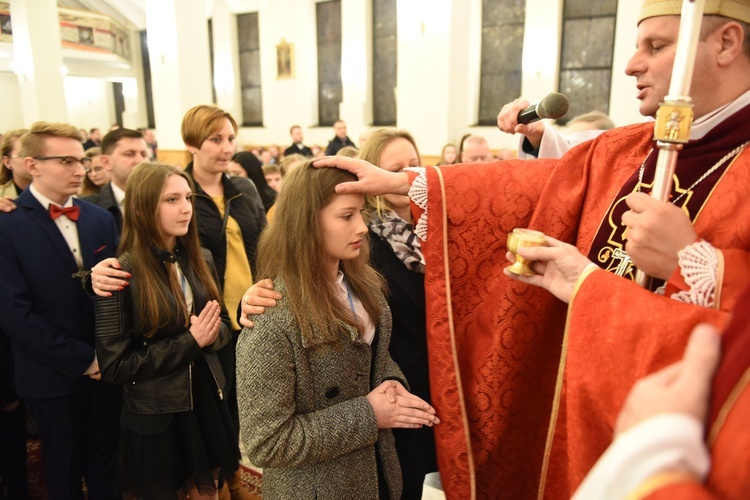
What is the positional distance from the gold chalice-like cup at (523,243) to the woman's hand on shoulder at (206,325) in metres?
1.38

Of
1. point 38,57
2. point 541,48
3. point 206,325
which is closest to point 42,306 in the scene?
point 206,325

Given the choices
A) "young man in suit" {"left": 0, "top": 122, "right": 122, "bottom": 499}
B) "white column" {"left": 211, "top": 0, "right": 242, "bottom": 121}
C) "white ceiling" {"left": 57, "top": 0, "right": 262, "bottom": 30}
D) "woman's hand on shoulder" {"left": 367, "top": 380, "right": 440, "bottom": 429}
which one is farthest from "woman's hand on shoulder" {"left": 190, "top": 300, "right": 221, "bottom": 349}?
"white ceiling" {"left": 57, "top": 0, "right": 262, "bottom": 30}

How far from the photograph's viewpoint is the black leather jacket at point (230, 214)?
3035 mm

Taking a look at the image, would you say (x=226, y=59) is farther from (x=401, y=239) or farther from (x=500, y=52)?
(x=401, y=239)

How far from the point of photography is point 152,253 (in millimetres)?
2309

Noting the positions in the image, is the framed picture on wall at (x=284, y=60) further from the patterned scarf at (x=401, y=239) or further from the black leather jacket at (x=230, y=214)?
the patterned scarf at (x=401, y=239)

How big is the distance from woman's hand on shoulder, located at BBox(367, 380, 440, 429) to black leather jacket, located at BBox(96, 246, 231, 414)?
0.97m

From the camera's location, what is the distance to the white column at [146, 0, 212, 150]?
35.2 ft

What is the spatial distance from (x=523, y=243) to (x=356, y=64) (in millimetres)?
11709

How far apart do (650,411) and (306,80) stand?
13.6 metres

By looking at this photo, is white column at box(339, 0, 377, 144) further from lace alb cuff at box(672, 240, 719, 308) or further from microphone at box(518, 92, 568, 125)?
lace alb cuff at box(672, 240, 719, 308)

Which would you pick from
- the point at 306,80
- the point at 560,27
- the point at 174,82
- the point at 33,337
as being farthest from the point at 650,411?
the point at 306,80

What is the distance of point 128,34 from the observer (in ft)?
55.9

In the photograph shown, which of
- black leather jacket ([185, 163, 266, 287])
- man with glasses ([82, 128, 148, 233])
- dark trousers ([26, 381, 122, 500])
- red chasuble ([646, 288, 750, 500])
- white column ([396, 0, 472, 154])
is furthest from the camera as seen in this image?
white column ([396, 0, 472, 154])
